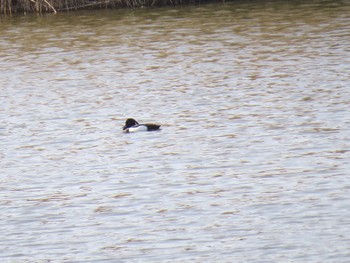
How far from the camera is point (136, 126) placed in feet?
44.6

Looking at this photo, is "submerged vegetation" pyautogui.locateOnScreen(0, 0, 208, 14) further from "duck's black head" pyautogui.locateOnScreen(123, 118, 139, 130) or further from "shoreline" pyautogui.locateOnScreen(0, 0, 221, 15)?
"duck's black head" pyautogui.locateOnScreen(123, 118, 139, 130)

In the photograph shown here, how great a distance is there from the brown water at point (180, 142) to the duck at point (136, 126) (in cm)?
10

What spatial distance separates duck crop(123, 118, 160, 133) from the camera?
13516 mm

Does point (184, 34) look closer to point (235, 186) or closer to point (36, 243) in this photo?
point (235, 186)

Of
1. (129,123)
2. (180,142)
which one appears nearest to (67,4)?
(129,123)

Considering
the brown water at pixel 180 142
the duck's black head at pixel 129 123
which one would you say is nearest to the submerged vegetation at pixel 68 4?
the brown water at pixel 180 142

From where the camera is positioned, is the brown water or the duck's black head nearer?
the brown water

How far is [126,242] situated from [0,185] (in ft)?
8.94

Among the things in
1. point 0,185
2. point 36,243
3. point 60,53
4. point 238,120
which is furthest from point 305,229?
point 60,53

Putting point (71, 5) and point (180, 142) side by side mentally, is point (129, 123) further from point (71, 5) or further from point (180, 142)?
point (71, 5)

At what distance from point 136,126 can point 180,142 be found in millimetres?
851

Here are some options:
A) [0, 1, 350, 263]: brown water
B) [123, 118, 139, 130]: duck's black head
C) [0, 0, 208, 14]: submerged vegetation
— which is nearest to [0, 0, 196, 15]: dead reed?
[0, 0, 208, 14]: submerged vegetation

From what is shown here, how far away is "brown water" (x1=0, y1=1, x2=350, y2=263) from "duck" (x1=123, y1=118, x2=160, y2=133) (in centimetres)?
10

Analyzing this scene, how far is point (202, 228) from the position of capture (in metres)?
9.20
